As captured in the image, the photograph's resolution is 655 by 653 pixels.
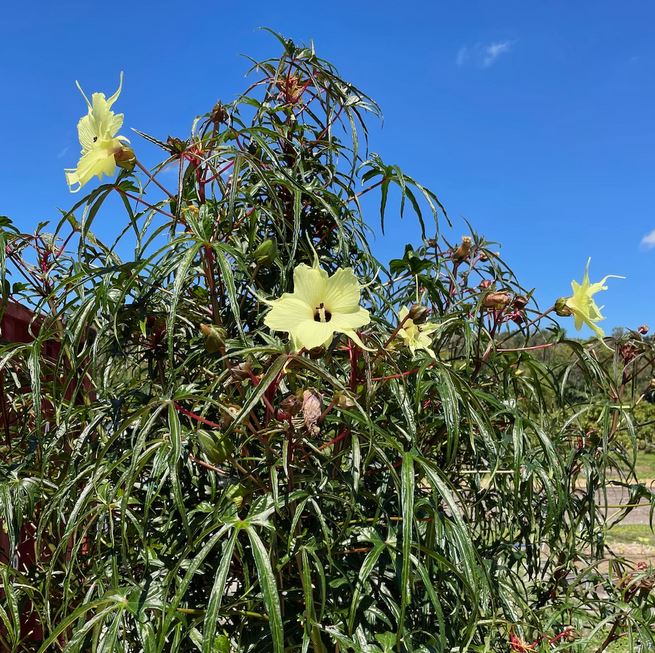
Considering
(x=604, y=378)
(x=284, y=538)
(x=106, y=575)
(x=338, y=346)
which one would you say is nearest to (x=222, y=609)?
(x=284, y=538)

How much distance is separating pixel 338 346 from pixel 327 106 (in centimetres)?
59

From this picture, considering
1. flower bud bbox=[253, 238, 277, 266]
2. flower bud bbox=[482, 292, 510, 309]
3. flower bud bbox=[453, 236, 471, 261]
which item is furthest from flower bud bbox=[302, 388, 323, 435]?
flower bud bbox=[453, 236, 471, 261]

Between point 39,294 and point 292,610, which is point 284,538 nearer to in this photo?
point 292,610

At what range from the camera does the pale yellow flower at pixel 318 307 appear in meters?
0.84

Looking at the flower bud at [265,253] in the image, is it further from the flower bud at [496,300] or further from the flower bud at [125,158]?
the flower bud at [496,300]

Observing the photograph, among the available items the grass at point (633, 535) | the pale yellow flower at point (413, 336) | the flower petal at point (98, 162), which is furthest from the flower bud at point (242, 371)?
the grass at point (633, 535)

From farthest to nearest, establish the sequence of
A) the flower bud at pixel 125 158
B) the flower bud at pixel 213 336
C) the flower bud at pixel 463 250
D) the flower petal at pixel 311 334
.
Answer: the flower bud at pixel 463 250
the flower bud at pixel 125 158
the flower bud at pixel 213 336
the flower petal at pixel 311 334

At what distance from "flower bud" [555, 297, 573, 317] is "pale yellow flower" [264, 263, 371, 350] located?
0.48 m

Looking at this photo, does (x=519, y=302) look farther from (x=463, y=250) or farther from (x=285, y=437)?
(x=285, y=437)

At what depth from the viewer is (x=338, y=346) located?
106 centimetres

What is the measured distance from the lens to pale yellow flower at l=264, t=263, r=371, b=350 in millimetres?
840

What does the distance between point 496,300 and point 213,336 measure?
517mm

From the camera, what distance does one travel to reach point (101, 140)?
3.35ft

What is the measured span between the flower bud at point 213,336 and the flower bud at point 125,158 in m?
0.31
